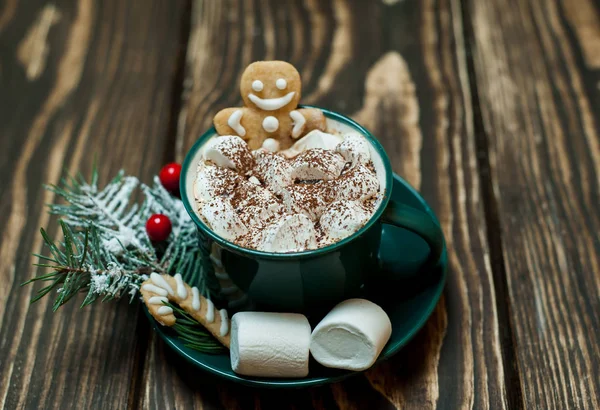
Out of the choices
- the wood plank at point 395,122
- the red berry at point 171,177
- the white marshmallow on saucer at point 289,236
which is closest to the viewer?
the white marshmallow on saucer at point 289,236

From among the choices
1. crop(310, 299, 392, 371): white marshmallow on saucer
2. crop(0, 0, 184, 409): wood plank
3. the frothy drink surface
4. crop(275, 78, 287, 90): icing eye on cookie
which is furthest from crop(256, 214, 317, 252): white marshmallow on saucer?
crop(0, 0, 184, 409): wood plank

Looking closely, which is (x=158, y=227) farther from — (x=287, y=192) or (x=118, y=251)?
(x=287, y=192)

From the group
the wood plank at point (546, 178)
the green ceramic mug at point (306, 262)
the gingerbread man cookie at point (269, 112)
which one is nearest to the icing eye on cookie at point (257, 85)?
the gingerbread man cookie at point (269, 112)

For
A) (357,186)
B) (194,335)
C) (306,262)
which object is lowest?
(194,335)

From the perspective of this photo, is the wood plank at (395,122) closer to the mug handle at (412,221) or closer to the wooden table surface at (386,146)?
the wooden table surface at (386,146)

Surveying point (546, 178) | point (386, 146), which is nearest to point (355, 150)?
point (386, 146)

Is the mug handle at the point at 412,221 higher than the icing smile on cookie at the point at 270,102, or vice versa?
the icing smile on cookie at the point at 270,102

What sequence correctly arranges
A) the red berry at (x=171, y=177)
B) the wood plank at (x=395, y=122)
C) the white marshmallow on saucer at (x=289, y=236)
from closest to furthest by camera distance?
1. the white marshmallow on saucer at (x=289, y=236)
2. the wood plank at (x=395, y=122)
3. the red berry at (x=171, y=177)

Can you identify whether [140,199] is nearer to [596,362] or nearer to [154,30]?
[154,30]

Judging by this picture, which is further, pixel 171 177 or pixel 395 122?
pixel 395 122
